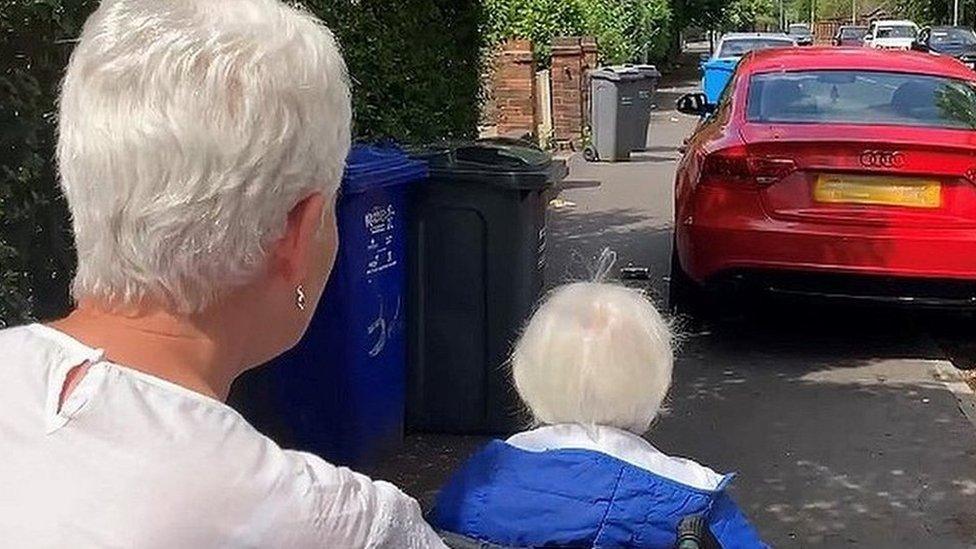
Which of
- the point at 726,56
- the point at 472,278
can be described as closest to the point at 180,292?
the point at 472,278

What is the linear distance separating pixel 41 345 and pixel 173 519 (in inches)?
10.7

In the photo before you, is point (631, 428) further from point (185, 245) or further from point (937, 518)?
point (937, 518)

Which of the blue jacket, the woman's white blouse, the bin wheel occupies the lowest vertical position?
the bin wheel

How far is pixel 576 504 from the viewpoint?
2.41 m

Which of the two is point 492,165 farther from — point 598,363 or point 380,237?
point 598,363

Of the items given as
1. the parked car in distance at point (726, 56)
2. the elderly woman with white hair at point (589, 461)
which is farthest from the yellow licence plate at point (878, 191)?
the parked car in distance at point (726, 56)

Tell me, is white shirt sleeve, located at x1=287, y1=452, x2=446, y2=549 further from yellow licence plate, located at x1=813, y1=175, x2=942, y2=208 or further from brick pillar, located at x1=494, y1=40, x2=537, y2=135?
brick pillar, located at x1=494, y1=40, x2=537, y2=135

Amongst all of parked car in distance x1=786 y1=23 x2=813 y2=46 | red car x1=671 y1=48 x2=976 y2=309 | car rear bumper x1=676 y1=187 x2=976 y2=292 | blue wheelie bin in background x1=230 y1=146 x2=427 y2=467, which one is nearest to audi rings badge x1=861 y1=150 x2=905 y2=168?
red car x1=671 y1=48 x2=976 y2=309

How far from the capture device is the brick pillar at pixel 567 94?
59.5ft

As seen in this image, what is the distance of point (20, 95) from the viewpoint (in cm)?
331

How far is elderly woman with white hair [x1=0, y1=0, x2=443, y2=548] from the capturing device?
1.36 meters

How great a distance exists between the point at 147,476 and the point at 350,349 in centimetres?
355

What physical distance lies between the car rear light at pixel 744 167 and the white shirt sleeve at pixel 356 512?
5748 mm

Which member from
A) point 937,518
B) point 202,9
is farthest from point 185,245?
point 937,518
